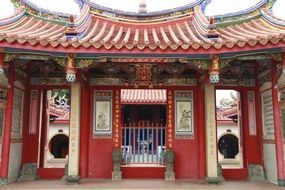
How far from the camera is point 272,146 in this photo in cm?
745

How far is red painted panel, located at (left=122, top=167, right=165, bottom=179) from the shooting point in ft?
26.5

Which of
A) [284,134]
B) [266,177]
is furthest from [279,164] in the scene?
[266,177]

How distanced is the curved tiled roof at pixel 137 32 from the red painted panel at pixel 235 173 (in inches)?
130

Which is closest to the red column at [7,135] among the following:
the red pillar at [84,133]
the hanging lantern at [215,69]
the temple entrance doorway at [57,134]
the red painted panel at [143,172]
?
the red pillar at [84,133]

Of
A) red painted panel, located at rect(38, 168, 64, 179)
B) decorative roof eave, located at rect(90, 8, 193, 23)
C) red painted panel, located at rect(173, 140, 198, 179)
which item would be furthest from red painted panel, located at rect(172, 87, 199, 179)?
red painted panel, located at rect(38, 168, 64, 179)

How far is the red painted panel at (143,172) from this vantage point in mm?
8086

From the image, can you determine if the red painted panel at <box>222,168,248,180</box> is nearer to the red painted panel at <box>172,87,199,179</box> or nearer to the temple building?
the temple building

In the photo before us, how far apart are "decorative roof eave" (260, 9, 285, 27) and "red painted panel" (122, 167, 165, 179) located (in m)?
4.29

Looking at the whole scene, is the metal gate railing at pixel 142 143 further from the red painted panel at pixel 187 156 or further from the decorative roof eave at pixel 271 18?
the decorative roof eave at pixel 271 18

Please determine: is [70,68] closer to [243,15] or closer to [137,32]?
[137,32]

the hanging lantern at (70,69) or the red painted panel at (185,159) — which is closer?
the hanging lantern at (70,69)

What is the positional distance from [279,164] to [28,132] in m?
5.84

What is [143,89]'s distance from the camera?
28.0 feet

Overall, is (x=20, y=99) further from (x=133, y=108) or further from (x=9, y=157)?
(x=133, y=108)
